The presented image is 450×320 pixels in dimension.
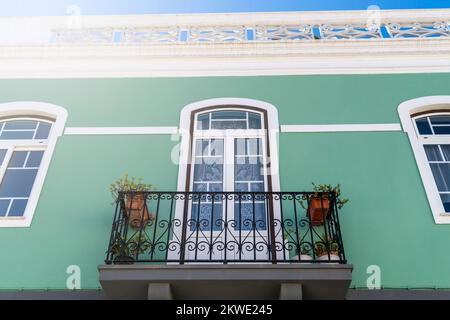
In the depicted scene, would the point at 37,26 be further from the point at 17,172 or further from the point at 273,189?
the point at 273,189

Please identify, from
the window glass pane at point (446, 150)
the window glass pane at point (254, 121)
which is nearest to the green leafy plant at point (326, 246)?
the window glass pane at point (254, 121)

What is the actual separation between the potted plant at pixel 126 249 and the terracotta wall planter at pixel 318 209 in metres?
2.06

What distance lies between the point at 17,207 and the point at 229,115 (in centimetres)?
340

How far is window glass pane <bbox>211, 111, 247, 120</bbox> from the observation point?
764 cm

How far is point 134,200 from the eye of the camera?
19.7 ft

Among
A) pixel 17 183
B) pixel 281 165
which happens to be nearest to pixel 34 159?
pixel 17 183

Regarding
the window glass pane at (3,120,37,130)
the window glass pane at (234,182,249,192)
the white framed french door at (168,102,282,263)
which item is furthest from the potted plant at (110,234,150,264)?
the window glass pane at (3,120,37,130)


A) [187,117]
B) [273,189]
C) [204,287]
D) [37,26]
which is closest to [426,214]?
[273,189]

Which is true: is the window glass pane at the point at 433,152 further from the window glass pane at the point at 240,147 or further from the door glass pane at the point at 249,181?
the window glass pane at the point at 240,147

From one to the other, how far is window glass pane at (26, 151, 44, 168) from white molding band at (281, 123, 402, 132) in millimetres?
3653

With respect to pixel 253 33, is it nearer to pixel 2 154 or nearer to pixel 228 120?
pixel 228 120

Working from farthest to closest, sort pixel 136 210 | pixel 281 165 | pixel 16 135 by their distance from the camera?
pixel 16 135 → pixel 281 165 → pixel 136 210

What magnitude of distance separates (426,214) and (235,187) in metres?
2.55

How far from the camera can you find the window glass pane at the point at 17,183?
6.72 m
